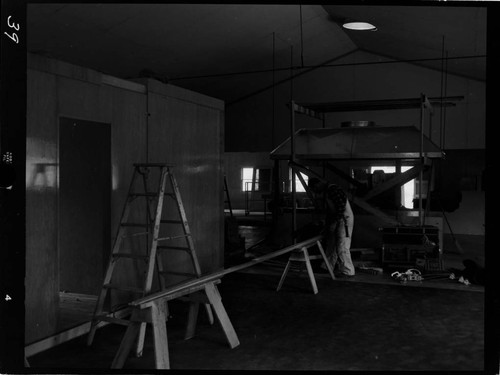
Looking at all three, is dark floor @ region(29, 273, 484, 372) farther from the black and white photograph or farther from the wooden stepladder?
the wooden stepladder

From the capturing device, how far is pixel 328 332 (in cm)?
534

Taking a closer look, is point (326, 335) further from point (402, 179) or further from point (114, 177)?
point (402, 179)

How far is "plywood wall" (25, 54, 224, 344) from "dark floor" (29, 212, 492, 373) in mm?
640

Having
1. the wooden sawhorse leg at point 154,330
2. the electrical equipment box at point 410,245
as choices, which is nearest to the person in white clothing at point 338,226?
the electrical equipment box at point 410,245

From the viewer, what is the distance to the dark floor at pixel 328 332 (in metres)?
4.50

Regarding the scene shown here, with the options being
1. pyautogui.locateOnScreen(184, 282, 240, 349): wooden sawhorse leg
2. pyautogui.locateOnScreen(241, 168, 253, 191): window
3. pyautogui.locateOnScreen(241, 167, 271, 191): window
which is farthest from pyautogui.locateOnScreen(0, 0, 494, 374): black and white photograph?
pyautogui.locateOnScreen(241, 168, 253, 191): window

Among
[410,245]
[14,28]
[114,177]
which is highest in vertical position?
[14,28]

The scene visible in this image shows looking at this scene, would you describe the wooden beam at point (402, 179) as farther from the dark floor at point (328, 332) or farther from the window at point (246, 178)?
the window at point (246, 178)

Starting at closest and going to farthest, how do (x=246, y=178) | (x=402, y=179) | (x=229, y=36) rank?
1. (x=402, y=179)
2. (x=229, y=36)
3. (x=246, y=178)

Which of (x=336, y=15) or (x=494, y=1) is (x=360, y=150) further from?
(x=494, y=1)

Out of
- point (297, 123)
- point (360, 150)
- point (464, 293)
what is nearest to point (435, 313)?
point (464, 293)

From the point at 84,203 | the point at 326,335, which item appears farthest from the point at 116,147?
the point at 326,335

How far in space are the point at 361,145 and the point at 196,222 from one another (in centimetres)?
424

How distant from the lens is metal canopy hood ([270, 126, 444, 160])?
950cm
